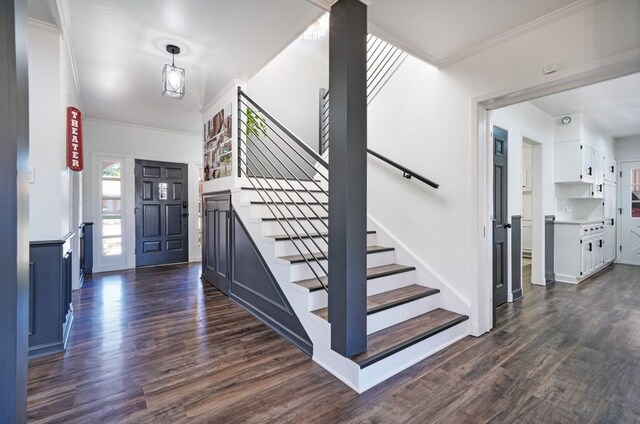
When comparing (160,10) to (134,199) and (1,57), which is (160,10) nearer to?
(1,57)

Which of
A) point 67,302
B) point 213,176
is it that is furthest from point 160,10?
point 67,302

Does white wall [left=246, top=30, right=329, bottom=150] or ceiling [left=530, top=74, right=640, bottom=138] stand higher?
white wall [left=246, top=30, right=329, bottom=150]

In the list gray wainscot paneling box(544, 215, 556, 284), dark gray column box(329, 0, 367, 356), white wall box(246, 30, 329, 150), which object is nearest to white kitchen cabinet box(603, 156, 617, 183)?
gray wainscot paneling box(544, 215, 556, 284)

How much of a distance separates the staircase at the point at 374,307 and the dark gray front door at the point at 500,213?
108 centimetres

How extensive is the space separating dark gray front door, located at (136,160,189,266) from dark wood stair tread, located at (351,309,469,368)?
496cm

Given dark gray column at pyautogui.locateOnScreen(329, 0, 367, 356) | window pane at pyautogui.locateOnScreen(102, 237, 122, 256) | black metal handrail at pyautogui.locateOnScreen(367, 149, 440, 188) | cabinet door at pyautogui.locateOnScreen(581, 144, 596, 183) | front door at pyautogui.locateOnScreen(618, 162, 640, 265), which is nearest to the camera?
dark gray column at pyautogui.locateOnScreen(329, 0, 367, 356)

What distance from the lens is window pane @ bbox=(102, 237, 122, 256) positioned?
5.27m

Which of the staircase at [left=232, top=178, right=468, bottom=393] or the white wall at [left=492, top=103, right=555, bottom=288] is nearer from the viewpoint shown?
the staircase at [left=232, top=178, right=468, bottom=393]

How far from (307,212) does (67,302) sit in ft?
8.01

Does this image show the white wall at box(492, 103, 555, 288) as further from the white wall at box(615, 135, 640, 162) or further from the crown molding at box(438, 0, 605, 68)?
the white wall at box(615, 135, 640, 162)

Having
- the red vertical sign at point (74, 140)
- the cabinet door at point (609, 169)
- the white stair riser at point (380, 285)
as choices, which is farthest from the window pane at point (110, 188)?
the cabinet door at point (609, 169)

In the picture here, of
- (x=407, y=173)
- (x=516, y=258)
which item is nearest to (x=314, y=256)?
(x=407, y=173)

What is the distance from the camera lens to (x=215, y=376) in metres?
1.97

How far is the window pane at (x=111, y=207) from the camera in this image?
5281mm
